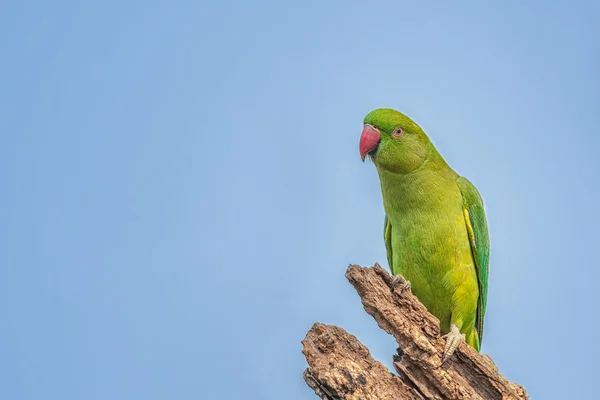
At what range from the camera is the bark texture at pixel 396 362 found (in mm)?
5336

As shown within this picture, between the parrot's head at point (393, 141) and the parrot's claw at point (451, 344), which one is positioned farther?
the parrot's head at point (393, 141)

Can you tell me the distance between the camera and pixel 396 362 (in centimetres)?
577

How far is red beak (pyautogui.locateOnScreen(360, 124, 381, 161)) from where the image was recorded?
6746 millimetres

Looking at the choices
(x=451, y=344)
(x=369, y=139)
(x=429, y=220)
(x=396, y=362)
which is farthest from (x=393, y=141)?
(x=396, y=362)

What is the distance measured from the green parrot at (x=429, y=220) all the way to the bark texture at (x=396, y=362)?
36.9 inches

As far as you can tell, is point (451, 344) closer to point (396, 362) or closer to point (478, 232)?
point (396, 362)

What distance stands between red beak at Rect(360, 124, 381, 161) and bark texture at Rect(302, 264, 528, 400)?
144 centimetres

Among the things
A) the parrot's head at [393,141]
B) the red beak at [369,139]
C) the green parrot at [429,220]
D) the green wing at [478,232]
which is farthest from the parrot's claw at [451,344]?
the red beak at [369,139]

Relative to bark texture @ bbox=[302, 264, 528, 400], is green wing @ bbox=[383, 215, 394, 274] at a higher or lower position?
higher

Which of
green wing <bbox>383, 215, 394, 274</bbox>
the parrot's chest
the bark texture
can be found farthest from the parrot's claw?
green wing <bbox>383, 215, 394, 274</bbox>

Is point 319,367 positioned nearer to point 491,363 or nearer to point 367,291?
point 367,291

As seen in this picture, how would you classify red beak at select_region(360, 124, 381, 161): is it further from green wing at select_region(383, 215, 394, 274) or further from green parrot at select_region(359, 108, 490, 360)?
green wing at select_region(383, 215, 394, 274)

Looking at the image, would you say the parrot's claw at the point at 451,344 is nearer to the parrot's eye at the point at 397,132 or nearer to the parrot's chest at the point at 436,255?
the parrot's chest at the point at 436,255

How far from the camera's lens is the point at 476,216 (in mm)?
7016
